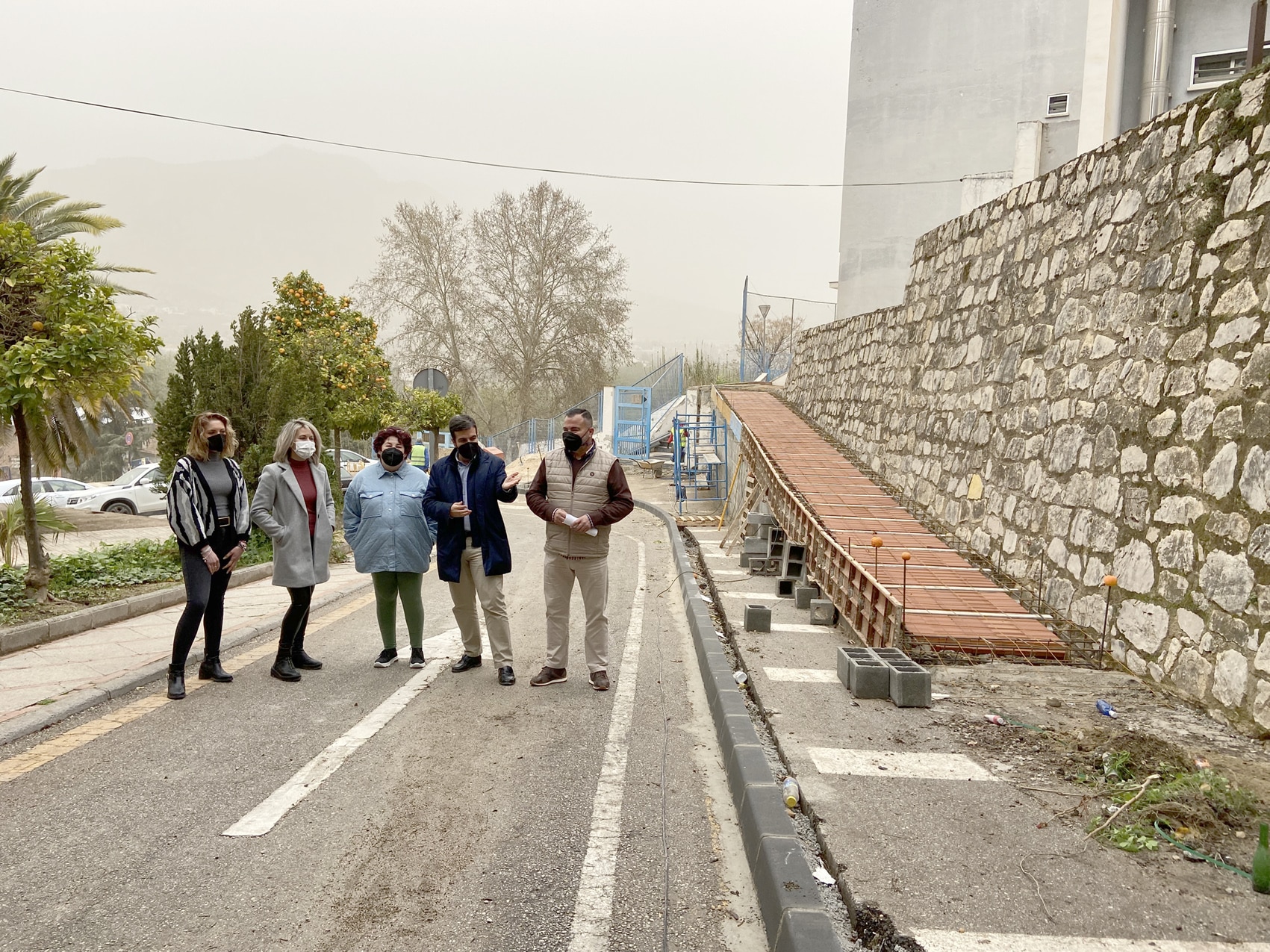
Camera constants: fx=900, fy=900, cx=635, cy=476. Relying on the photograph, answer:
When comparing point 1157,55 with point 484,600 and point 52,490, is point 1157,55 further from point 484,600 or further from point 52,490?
point 52,490

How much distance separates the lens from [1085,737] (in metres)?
4.81

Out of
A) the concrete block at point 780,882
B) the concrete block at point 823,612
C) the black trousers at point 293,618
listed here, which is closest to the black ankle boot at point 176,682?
the black trousers at point 293,618

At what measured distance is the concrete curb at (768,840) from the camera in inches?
117

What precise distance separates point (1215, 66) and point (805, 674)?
16.1 m

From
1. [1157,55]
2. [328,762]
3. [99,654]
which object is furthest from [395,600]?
[1157,55]

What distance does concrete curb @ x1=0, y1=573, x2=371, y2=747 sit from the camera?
16.6ft

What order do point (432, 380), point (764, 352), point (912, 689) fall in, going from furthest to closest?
point (764, 352), point (432, 380), point (912, 689)

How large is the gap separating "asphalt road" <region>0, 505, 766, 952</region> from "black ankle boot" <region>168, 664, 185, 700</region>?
0.13 meters

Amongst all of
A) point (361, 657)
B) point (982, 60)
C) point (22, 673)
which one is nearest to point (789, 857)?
point (361, 657)

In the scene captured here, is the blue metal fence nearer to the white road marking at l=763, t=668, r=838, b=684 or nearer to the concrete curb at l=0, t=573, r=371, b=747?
the concrete curb at l=0, t=573, r=371, b=747

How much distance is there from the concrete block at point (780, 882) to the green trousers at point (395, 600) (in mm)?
3741

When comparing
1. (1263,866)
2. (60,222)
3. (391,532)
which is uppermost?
(60,222)

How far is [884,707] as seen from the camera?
558 cm

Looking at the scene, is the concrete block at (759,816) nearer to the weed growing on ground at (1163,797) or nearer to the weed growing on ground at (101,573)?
the weed growing on ground at (1163,797)
